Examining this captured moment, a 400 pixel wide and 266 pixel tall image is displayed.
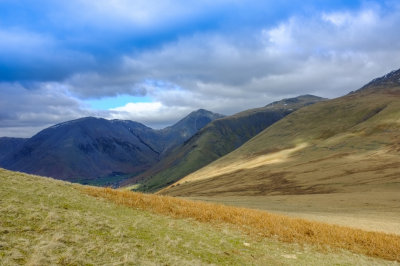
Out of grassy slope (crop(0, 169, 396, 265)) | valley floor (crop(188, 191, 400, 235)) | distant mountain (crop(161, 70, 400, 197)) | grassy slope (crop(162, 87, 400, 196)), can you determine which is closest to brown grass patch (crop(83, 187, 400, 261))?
grassy slope (crop(0, 169, 396, 265))

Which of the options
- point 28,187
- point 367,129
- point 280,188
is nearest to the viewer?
point 28,187

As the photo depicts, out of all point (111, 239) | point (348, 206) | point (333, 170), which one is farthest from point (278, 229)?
point (333, 170)

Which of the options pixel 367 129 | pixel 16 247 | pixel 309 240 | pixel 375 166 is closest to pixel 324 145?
pixel 367 129

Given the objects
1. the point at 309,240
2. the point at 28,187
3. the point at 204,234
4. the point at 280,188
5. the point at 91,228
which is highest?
the point at 28,187

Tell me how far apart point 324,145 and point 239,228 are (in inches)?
6192

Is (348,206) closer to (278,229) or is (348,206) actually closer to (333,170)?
(278,229)

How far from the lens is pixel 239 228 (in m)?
17.7

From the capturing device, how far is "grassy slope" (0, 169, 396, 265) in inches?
387

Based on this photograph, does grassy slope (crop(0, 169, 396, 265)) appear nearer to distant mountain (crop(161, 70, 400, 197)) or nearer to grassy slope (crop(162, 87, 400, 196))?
distant mountain (crop(161, 70, 400, 197))

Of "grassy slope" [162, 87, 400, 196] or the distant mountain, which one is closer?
the distant mountain

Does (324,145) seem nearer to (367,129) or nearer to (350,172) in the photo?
(367,129)

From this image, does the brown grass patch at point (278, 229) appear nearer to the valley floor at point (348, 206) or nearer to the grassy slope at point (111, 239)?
the grassy slope at point (111, 239)

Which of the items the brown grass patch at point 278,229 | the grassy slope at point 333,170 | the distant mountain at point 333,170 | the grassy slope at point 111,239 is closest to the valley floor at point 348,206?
the distant mountain at point 333,170

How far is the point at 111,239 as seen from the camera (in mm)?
11953
